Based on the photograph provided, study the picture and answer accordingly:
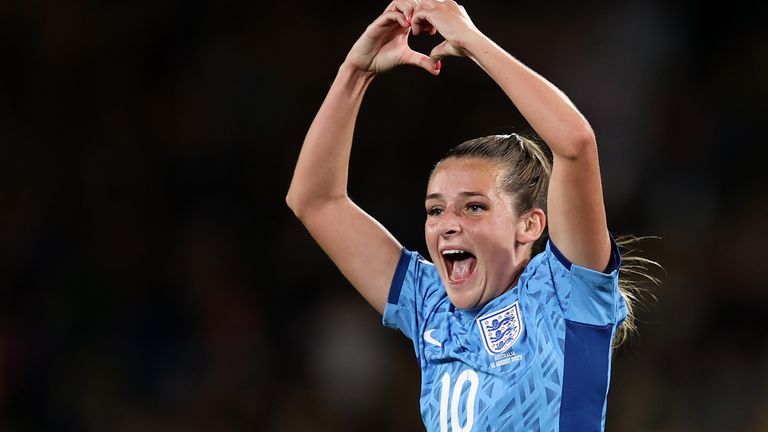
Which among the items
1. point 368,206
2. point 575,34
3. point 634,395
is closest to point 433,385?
point 634,395

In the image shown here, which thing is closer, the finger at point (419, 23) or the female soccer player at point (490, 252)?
the female soccer player at point (490, 252)

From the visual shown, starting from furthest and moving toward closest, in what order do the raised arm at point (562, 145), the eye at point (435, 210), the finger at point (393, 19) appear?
the eye at point (435, 210) < the finger at point (393, 19) < the raised arm at point (562, 145)

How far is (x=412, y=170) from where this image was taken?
22.2ft

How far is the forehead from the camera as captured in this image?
2648 mm

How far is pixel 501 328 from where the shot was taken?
2566 mm

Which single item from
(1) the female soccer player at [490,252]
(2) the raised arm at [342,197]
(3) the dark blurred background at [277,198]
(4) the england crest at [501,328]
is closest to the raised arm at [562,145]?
(1) the female soccer player at [490,252]

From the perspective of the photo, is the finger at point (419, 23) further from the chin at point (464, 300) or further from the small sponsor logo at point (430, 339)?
the small sponsor logo at point (430, 339)

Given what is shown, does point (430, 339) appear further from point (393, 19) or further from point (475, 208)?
point (393, 19)

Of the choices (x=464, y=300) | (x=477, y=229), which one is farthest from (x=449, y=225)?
(x=464, y=300)

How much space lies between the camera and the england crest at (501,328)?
2.53 m

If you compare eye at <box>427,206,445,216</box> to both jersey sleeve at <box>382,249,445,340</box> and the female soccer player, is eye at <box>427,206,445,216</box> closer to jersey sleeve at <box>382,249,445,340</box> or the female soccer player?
the female soccer player

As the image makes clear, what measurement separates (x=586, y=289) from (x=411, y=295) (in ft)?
1.96

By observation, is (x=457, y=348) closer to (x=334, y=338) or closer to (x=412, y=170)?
(x=334, y=338)

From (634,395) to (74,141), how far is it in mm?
3714
